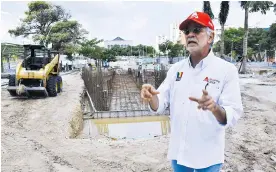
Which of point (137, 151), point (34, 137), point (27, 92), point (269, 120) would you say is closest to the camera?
point (137, 151)

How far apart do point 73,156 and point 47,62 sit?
24.2 ft

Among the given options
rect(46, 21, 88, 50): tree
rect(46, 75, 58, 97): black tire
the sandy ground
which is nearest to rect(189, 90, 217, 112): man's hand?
the sandy ground

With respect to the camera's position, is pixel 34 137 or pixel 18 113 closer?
pixel 34 137

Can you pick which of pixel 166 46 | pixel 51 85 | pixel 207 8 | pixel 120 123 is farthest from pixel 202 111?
pixel 166 46

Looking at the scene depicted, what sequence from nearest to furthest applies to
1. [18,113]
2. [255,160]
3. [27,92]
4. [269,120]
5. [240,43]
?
1. [255,160]
2. [269,120]
3. [18,113]
4. [27,92]
5. [240,43]

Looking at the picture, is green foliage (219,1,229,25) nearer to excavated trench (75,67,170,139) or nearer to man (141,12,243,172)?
excavated trench (75,67,170,139)

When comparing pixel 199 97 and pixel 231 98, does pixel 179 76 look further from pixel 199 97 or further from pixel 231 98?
pixel 231 98

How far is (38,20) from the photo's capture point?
2927cm

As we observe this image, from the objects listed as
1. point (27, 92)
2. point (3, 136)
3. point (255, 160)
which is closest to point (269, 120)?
point (255, 160)

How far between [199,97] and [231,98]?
6.8 inches

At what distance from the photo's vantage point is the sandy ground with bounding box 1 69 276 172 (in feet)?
14.2

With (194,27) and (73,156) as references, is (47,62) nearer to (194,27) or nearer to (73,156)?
(73,156)

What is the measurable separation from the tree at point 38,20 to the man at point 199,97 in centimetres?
2865

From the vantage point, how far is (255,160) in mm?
4504
